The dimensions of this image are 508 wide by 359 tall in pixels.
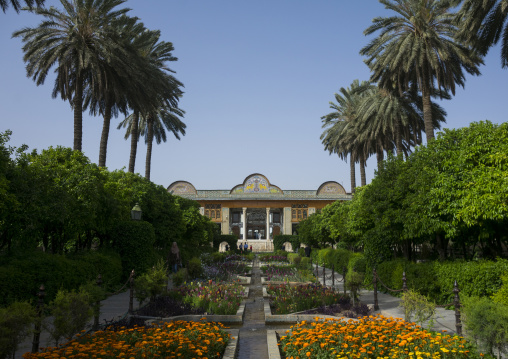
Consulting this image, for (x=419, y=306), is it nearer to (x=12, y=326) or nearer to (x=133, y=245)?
(x=12, y=326)

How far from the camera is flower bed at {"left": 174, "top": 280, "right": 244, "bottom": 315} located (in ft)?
31.0

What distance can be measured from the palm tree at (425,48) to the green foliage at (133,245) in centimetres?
1283

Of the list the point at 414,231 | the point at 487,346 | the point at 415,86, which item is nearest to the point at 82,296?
the point at 487,346

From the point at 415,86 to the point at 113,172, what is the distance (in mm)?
16586

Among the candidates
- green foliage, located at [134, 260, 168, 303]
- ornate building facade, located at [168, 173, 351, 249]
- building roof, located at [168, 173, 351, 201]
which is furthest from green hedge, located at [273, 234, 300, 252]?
green foliage, located at [134, 260, 168, 303]

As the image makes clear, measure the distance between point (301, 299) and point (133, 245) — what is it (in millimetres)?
7902

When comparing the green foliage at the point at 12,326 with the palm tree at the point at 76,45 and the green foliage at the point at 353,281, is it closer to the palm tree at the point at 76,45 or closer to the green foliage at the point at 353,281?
the green foliage at the point at 353,281

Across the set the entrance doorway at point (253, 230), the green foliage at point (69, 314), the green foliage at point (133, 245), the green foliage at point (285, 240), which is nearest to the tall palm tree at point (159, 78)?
the green foliage at point (133, 245)

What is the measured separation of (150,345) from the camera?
18.5 feet

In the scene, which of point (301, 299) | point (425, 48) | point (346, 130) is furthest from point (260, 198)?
point (301, 299)

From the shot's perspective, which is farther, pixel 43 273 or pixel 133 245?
pixel 133 245

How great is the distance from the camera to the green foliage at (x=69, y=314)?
5.84 metres

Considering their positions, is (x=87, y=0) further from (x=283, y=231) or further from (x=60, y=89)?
(x=283, y=231)

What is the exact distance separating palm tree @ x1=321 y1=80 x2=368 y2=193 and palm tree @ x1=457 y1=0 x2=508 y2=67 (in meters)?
13.8
